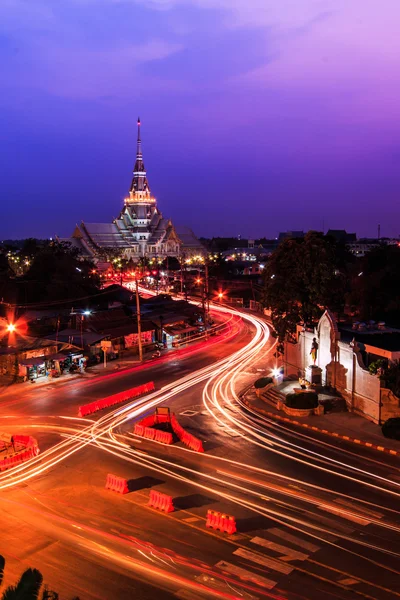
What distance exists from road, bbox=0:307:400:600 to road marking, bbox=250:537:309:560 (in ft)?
0.12

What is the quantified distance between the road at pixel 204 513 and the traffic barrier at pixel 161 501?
215 millimetres

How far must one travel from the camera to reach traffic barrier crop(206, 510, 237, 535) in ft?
48.5

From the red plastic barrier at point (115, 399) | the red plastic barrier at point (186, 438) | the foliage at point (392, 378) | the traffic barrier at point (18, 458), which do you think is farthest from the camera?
the red plastic barrier at point (115, 399)

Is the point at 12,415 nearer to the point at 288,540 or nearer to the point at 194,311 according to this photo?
the point at 288,540

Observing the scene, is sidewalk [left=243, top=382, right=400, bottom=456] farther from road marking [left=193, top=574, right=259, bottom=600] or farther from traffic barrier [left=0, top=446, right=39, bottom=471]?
traffic barrier [left=0, top=446, right=39, bottom=471]

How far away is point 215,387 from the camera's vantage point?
32844 mm

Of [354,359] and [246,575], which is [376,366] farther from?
[246,575]

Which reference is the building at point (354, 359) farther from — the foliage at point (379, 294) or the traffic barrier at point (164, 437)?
the foliage at point (379, 294)

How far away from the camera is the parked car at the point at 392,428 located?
22.0m

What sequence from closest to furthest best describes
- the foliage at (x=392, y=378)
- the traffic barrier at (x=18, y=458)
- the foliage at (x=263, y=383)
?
the traffic barrier at (x=18, y=458) < the foliage at (x=392, y=378) < the foliage at (x=263, y=383)

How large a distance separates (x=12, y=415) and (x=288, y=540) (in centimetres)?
1757

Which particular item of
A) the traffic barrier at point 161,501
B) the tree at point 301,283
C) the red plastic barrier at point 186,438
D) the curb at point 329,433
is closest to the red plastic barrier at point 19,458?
the red plastic barrier at point 186,438

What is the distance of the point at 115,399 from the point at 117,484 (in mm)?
11886

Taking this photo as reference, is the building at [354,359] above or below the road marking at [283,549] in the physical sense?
above
